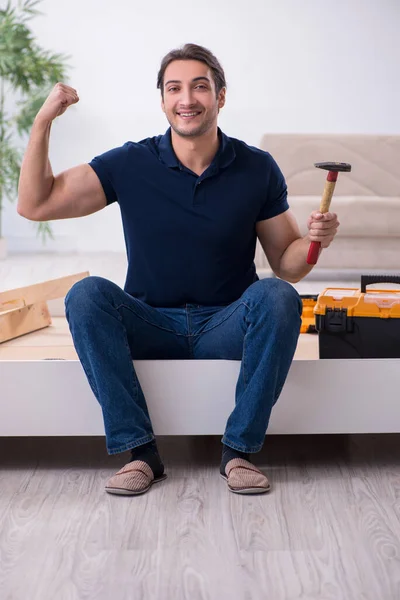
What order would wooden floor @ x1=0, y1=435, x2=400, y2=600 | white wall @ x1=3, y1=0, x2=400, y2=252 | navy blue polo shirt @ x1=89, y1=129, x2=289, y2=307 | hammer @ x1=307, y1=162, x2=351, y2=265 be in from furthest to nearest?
white wall @ x1=3, y1=0, x2=400, y2=252 < navy blue polo shirt @ x1=89, y1=129, x2=289, y2=307 < hammer @ x1=307, y1=162, x2=351, y2=265 < wooden floor @ x1=0, y1=435, x2=400, y2=600

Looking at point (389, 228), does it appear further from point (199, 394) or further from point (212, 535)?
point (212, 535)

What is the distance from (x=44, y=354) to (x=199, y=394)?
1.59 ft

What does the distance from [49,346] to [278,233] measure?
0.67 m

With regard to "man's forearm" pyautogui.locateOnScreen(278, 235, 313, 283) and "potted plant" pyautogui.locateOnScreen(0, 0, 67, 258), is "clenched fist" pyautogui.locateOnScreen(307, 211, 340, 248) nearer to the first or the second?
"man's forearm" pyautogui.locateOnScreen(278, 235, 313, 283)

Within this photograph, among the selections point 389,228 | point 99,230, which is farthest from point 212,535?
point 99,230

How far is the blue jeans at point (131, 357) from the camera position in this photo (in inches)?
70.0

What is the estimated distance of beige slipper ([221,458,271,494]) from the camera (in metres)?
1.77

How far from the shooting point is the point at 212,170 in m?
2.01

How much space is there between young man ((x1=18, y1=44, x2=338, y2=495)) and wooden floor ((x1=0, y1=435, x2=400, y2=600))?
0.32ft

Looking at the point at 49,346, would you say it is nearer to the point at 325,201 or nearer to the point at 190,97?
the point at 190,97

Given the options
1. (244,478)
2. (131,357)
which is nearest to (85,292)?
(131,357)

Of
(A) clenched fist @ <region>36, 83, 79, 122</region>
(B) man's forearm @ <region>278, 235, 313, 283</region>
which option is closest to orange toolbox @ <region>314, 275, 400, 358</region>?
(B) man's forearm @ <region>278, 235, 313, 283</region>

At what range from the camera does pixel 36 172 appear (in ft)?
6.35

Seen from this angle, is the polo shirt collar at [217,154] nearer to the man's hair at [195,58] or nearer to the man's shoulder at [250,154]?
the man's shoulder at [250,154]
